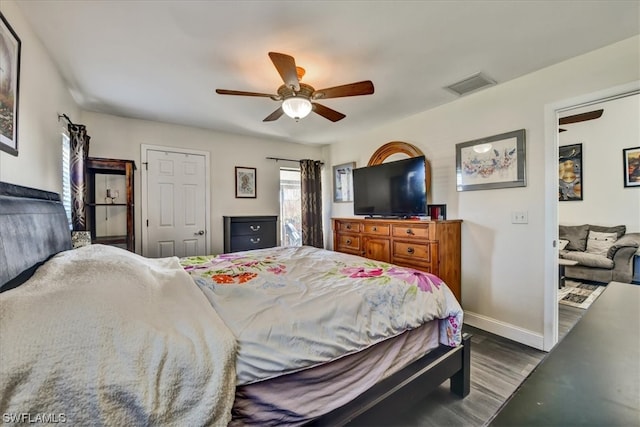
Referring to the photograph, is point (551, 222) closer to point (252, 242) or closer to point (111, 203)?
point (252, 242)

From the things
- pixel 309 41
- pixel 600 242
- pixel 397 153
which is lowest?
pixel 600 242

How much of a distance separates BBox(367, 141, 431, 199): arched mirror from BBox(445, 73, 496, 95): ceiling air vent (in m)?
0.83

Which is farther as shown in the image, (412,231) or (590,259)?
(590,259)

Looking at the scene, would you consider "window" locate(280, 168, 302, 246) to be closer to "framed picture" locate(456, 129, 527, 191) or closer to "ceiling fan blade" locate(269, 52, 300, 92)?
"framed picture" locate(456, 129, 527, 191)

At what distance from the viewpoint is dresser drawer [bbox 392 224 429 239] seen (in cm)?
279

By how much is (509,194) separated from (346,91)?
1920mm

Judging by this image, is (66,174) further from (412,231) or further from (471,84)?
(471,84)

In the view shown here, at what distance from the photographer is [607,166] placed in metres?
4.25

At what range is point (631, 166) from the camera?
3994 mm

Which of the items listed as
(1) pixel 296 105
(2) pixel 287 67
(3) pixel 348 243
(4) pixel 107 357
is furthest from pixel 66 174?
(3) pixel 348 243

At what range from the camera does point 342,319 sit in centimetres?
125

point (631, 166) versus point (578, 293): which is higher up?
Result: point (631, 166)

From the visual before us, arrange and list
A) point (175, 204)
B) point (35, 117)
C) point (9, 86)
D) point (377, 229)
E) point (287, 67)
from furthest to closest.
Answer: point (175, 204) → point (377, 229) → point (35, 117) → point (287, 67) → point (9, 86)

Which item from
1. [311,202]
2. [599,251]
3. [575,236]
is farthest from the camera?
[311,202]
